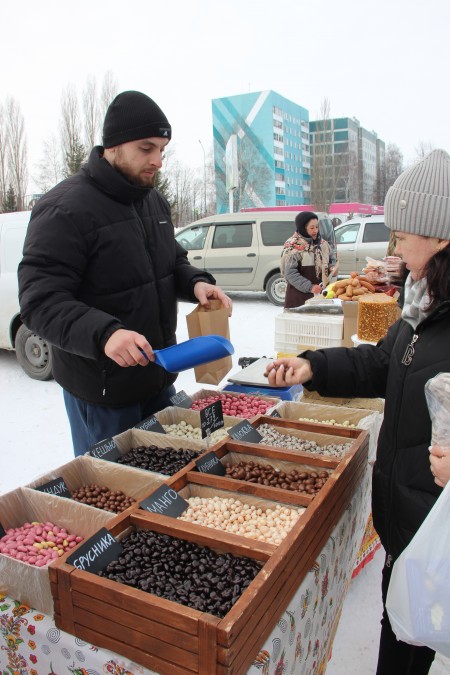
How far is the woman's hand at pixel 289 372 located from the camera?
72.6 inches

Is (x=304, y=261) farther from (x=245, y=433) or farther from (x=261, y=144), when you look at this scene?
(x=261, y=144)

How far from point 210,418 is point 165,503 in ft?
1.71

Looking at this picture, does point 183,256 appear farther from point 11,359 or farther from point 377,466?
point 11,359

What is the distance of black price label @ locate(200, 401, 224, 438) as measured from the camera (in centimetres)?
204

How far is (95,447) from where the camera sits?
206cm

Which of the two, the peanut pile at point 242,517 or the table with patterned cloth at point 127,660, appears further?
the peanut pile at point 242,517

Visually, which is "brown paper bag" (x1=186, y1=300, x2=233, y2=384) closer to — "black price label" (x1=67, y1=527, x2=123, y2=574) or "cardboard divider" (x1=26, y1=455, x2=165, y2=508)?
"cardboard divider" (x1=26, y1=455, x2=165, y2=508)

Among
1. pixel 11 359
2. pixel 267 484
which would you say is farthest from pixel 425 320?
pixel 11 359

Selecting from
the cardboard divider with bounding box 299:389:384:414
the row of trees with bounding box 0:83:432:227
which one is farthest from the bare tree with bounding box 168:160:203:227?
the cardboard divider with bounding box 299:389:384:414

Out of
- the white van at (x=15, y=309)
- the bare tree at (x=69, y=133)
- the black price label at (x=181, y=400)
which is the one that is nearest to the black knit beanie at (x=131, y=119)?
the black price label at (x=181, y=400)

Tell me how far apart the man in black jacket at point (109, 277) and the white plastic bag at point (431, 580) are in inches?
38.4

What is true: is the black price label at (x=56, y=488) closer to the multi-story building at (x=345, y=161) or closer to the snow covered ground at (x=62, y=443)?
the snow covered ground at (x=62, y=443)

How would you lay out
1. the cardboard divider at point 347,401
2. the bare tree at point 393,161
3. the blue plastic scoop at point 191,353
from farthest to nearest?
the bare tree at point 393,161, the cardboard divider at point 347,401, the blue plastic scoop at point 191,353

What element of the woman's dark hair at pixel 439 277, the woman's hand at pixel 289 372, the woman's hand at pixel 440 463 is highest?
the woman's dark hair at pixel 439 277
